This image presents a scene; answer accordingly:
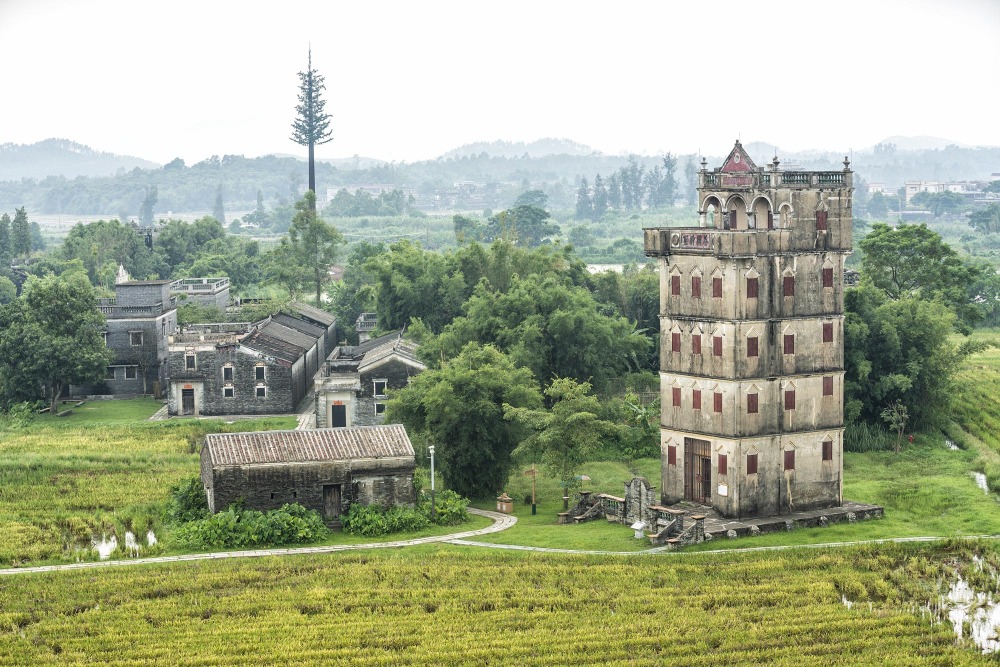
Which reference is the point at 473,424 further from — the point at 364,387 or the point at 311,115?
the point at 311,115

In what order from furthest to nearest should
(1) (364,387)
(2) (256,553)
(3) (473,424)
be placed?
1. (1) (364,387)
2. (3) (473,424)
3. (2) (256,553)

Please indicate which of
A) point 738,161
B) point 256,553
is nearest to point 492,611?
point 256,553

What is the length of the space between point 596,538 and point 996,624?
11.9 m

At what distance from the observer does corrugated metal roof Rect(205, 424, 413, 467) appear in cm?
4500

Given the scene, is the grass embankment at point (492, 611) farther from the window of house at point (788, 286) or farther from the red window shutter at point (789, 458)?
the window of house at point (788, 286)

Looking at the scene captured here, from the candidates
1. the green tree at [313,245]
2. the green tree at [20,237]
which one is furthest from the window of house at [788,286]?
the green tree at [20,237]

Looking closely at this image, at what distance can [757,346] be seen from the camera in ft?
145

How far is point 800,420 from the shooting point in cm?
4506

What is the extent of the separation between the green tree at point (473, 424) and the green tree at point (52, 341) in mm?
25026

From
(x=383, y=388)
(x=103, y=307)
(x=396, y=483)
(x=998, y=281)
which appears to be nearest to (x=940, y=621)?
(x=396, y=483)

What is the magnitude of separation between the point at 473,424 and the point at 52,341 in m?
28.0

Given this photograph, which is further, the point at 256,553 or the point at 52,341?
the point at 52,341

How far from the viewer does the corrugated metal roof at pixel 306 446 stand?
1772 inches

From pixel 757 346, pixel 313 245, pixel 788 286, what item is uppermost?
pixel 788 286
